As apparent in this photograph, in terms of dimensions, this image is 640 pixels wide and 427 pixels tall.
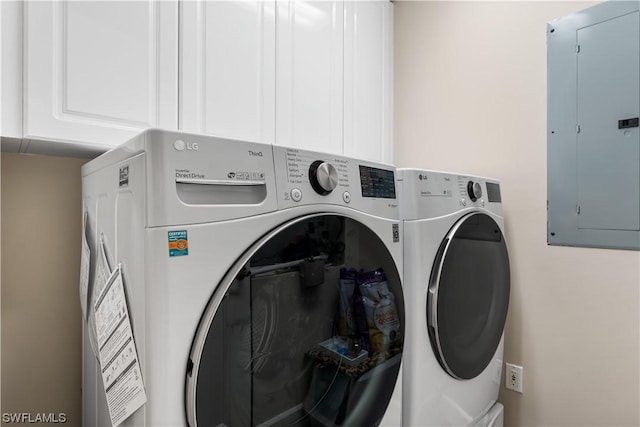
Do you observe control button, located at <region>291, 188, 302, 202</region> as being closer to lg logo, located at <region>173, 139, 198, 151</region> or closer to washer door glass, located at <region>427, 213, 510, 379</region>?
lg logo, located at <region>173, 139, 198, 151</region>

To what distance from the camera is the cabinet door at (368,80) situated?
5.32ft

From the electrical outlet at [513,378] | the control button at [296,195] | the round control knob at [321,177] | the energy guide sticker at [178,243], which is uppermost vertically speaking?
the round control knob at [321,177]

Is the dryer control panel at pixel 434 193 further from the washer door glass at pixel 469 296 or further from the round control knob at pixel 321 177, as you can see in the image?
the round control knob at pixel 321 177

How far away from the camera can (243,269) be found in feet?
2.17

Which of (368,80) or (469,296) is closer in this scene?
(469,296)

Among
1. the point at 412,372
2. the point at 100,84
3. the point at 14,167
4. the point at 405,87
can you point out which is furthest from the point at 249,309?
the point at 405,87

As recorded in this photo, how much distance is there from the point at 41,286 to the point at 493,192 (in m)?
1.64

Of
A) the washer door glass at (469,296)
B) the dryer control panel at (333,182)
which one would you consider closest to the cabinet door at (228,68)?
the dryer control panel at (333,182)

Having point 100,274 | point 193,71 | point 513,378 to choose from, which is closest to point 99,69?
point 193,71

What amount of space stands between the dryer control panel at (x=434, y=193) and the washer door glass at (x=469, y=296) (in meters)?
0.07

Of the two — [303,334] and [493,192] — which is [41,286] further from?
[493,192]

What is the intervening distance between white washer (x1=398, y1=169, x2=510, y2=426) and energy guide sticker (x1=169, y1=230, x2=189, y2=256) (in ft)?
2.12

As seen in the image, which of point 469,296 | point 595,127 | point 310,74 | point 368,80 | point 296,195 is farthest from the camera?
point 368,80

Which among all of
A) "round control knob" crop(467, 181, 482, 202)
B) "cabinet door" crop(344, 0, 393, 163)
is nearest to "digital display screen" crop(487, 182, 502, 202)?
"round control knob" crop(467, 181, 482, 202)
